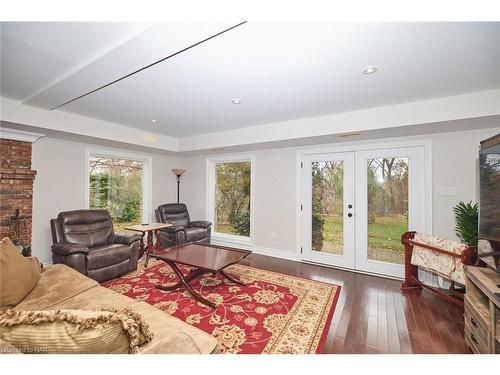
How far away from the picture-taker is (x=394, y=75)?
2061 millimetres

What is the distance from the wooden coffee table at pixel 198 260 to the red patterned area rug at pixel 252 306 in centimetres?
8

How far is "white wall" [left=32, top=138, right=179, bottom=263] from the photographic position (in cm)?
343

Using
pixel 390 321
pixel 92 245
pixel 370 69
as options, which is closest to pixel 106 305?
pixel 92 245

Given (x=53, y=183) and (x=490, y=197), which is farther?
(x=53, y=183)

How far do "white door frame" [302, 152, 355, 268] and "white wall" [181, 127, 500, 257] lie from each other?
0.66 feet

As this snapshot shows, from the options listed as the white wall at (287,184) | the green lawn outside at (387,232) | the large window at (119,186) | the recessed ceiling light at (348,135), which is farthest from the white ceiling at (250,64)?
the green lawn outside at (387,232)

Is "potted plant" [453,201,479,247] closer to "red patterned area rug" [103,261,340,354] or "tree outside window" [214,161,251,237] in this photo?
"red patterned area rug" [103,261,340,354]

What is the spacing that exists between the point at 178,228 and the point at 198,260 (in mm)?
1790

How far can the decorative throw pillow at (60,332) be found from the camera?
2.58ft

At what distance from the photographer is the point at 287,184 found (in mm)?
4207

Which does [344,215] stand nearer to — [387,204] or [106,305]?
[387,204]

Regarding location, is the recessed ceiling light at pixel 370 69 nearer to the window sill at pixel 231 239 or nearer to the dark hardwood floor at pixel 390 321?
the dark hardwood floor at pixel 390 321

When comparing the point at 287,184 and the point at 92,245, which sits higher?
the point at 287,184

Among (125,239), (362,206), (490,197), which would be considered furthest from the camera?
(362,206)
